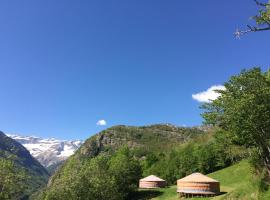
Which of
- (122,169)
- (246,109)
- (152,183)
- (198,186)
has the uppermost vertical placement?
(246,109)

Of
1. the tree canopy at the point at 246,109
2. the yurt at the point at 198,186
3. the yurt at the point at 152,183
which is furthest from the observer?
the yurt at the point at 152,183

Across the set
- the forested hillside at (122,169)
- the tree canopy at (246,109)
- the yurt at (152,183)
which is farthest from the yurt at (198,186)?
the tree canopy at (246,109)

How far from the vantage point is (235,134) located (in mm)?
39281

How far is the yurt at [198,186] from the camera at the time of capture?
5981 cm

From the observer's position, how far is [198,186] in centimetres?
6112

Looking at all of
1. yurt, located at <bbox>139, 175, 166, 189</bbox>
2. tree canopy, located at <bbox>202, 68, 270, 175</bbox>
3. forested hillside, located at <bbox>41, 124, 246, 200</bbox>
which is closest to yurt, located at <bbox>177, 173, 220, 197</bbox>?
forested hillside, located at <bbox>41, 124, 246, 200</bbox>

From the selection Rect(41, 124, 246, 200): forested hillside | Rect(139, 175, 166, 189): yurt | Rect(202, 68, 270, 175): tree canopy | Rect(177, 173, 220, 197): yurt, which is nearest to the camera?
Rect(202, 68, 270, 175): tree canopy

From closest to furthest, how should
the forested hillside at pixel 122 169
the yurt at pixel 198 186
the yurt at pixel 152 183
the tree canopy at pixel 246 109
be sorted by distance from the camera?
1. the tree canopy at pixel 246 109
2. the forested hillside at pixel 122 169
3. the yurt at pixel 198 186
4. the yurt at pixel 152 183

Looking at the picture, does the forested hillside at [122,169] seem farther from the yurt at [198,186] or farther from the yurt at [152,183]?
the yurt at [198,186]

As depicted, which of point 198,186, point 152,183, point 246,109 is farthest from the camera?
point 152,183

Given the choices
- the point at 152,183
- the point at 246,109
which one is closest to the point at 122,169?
the point at 152,183

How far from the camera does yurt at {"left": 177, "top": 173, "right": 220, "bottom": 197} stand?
196 feet

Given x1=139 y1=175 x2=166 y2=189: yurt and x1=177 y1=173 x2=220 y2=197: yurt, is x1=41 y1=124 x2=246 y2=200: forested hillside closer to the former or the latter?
x1=139 y1=175 x2=166 y2=189: yurt

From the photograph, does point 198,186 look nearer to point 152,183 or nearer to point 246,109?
point 152,183
